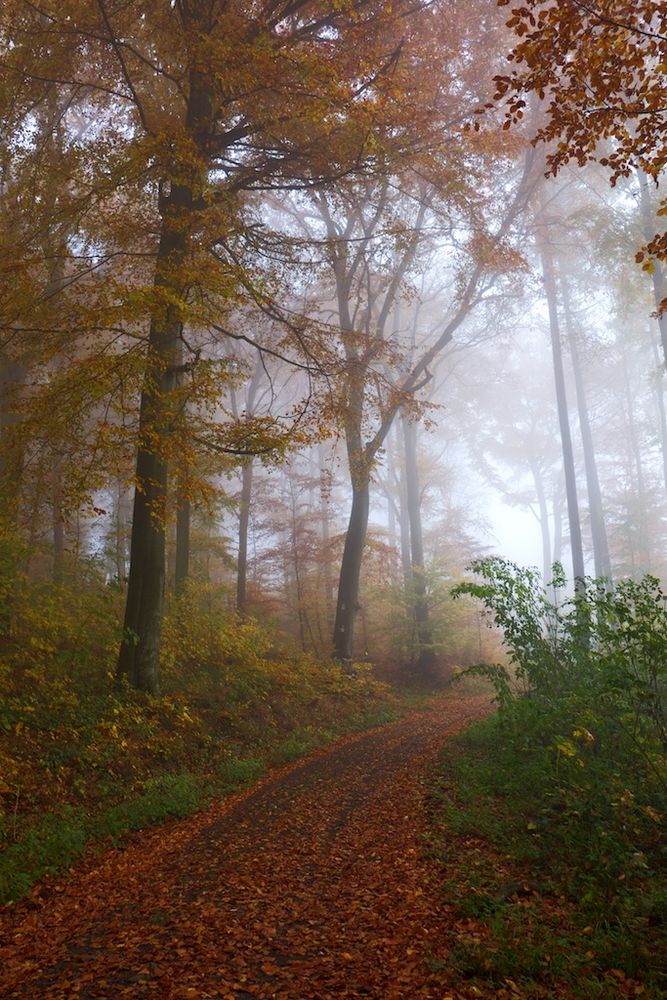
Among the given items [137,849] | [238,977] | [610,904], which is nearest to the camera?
[238,977]

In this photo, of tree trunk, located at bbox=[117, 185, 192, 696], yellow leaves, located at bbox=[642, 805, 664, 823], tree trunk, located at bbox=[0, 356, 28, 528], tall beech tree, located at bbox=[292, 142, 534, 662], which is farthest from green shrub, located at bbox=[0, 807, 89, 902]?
tall beech tree, located at bbox=[292, 142, 534, 662]

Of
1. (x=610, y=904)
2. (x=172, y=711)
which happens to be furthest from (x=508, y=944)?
(x=172, y=711)

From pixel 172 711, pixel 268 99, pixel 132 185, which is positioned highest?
pixel 268 99

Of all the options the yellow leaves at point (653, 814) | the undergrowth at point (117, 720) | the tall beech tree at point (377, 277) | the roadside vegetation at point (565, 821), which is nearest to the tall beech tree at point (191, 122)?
the undergrowth at point (117, 720)

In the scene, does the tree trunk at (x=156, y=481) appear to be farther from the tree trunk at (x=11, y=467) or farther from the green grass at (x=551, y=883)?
the green grass at (x=551, y=883)

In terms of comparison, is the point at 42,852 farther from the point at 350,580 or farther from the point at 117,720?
the point at 350,580

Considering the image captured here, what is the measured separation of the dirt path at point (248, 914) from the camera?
11.7 ft

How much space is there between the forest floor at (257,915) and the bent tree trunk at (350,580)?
29.3 ft

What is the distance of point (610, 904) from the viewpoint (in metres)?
4.06

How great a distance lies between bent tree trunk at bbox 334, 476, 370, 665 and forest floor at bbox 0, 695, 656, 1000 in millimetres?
8916

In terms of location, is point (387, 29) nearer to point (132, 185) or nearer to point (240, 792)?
point (132, 185)

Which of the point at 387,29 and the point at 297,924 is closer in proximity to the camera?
the point at 297,924

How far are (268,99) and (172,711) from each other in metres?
8.98

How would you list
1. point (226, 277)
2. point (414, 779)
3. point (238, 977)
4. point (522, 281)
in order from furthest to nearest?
point (522, 281), point (226, 277), point (414, 779), point (238, 977)
